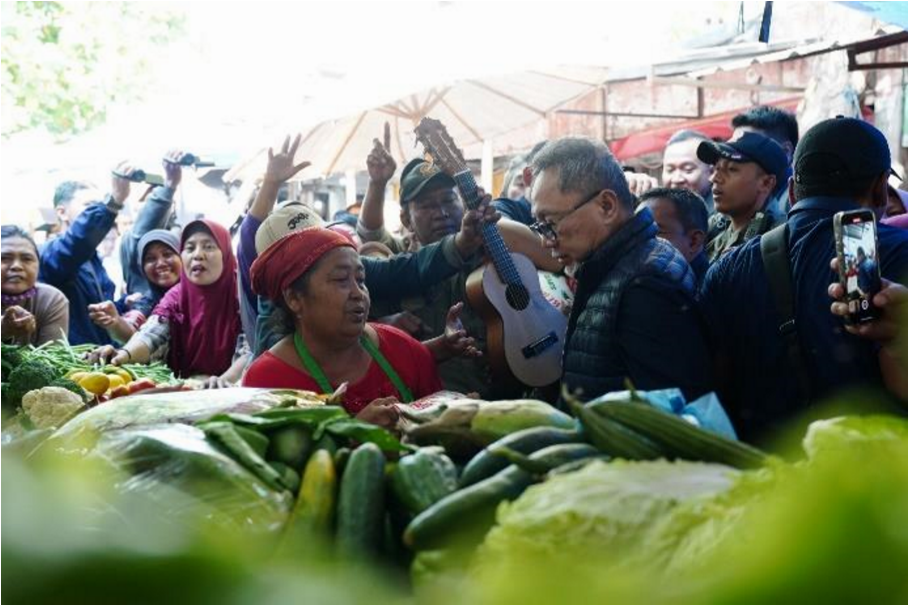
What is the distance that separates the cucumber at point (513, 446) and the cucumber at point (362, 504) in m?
0.14

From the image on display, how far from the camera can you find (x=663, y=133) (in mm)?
14914

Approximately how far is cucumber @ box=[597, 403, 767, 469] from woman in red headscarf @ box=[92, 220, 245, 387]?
4.87 metres

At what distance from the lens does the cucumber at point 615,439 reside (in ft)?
5.49

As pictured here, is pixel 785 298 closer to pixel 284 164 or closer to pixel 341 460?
pixel 341 460

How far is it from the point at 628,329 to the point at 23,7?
21.1 metres

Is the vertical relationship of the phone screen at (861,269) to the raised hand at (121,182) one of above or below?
above

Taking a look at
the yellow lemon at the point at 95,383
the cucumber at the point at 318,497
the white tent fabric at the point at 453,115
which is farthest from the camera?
the white tent fabric at the point at 453,115

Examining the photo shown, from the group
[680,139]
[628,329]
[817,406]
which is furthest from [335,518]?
[680,139]

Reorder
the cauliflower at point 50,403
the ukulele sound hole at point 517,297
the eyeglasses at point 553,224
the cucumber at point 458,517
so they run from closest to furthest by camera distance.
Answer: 1. the cucumber at point 458,517
2. the eyeglasses at point 553,224
3. the cauliflower at point 50,403
4. the ukulele sound hole at point 517,297

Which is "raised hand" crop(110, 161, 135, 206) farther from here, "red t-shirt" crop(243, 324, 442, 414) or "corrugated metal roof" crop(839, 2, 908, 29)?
"corrugated metal roof" crop(839, 2, 908, 29)

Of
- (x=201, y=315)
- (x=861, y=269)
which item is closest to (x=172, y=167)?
(x=201, y=315)

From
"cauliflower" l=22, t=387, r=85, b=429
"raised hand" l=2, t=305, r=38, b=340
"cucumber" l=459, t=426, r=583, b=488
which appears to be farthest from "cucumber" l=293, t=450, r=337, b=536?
"raised hand" l=2, t=305, r=38, b=340

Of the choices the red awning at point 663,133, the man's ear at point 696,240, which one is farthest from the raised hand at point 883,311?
the red awning at point 663,133

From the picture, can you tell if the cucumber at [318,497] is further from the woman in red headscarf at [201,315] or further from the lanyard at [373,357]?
the woman in red headscarf at [201,315]
